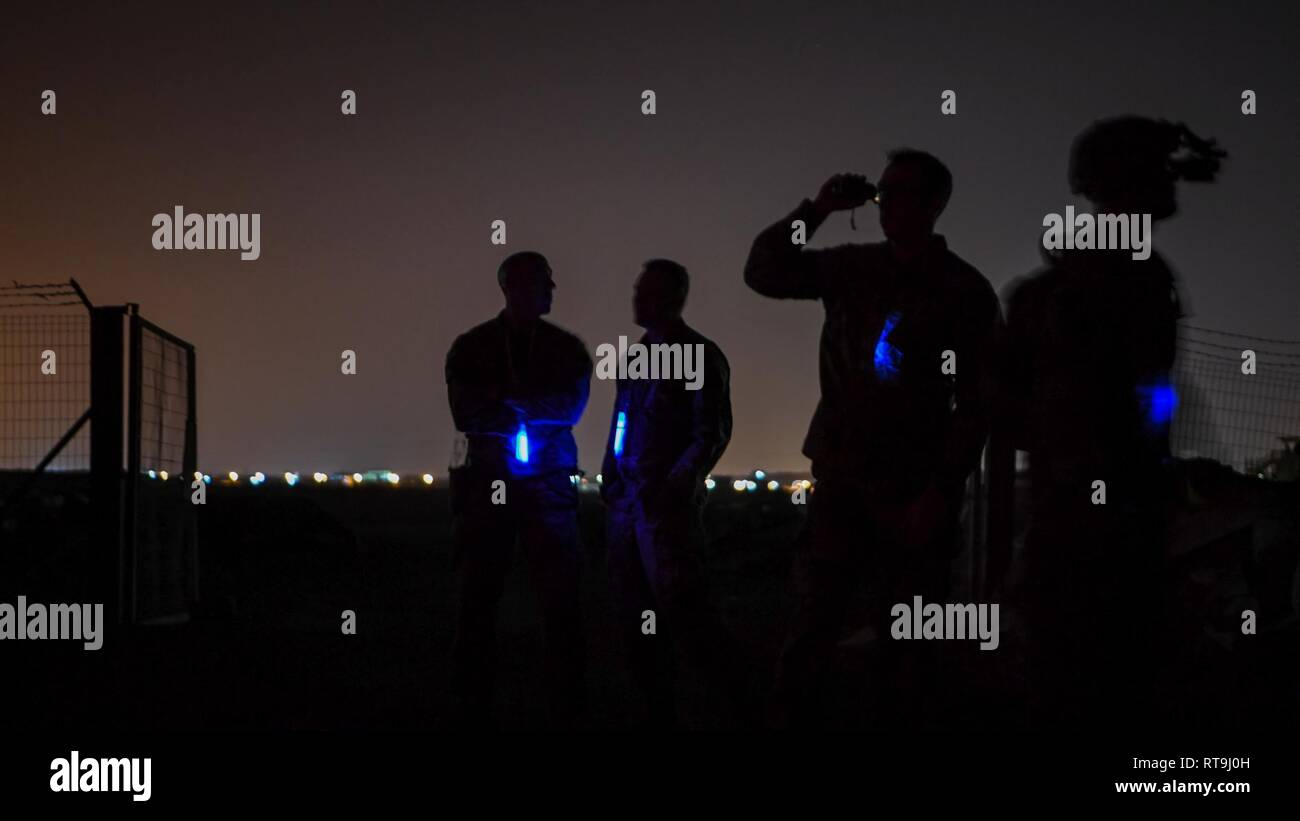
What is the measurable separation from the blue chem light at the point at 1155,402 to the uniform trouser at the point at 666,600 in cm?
224

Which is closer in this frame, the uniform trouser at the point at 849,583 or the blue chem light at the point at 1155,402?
the blue chem light at the point at 1155,402

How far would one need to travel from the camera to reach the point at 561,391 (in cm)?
548

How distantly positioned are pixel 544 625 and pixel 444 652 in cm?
328

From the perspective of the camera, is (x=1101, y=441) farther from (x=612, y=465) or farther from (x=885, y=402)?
(x=612, y=465)

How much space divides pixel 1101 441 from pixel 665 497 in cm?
223

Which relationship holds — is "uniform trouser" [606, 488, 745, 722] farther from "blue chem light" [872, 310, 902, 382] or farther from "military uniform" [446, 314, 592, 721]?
"blue chem light" [872, 310, 902, 382]

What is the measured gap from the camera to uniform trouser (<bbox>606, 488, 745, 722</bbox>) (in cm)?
506

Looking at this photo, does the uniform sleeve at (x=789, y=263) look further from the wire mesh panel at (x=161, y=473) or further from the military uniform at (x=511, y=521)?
the wire mesh panel at (x=161, y=473)

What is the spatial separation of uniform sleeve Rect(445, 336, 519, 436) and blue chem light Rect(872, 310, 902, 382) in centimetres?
197

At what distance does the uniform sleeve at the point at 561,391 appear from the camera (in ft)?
17.7

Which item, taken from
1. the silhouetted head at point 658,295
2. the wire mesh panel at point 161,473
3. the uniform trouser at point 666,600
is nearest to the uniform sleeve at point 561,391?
the silhouetted head at point 658,295

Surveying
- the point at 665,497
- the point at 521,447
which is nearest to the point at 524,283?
the point at 521,447
